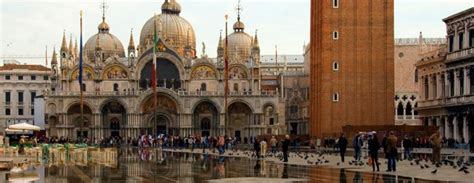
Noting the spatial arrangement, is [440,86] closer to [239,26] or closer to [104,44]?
[239,26]

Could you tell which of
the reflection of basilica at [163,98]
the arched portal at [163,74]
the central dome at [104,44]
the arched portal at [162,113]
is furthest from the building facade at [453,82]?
the central dome at [104,44]

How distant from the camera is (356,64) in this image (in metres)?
63.2

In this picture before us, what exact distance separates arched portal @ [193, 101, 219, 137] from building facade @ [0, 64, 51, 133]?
121 ft

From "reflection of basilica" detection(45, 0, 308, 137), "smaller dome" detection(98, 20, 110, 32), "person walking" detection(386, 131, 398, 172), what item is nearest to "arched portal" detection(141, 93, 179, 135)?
"reflection of basilica" detection(45, 0, 308, 137)

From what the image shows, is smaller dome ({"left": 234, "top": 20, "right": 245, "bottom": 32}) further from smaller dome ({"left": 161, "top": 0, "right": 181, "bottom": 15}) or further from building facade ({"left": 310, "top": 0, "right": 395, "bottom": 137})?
building facade ({"left": 310, "top": 0, "right": 395, "bottom": 137})

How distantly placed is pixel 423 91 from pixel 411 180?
52.5m

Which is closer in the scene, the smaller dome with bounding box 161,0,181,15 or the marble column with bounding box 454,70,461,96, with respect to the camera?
the marble column with bounding box 454,70,461,96

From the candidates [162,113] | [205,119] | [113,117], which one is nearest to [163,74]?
[162,113]

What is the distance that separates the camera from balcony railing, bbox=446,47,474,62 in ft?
199

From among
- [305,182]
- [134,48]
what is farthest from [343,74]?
[134,48]

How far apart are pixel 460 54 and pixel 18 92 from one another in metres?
83.3

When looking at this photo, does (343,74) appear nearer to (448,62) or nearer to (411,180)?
(448,62)

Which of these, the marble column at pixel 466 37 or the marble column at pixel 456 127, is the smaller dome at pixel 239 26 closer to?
the marble column at pixel 456 127

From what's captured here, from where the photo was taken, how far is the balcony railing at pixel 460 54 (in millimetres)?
60794
